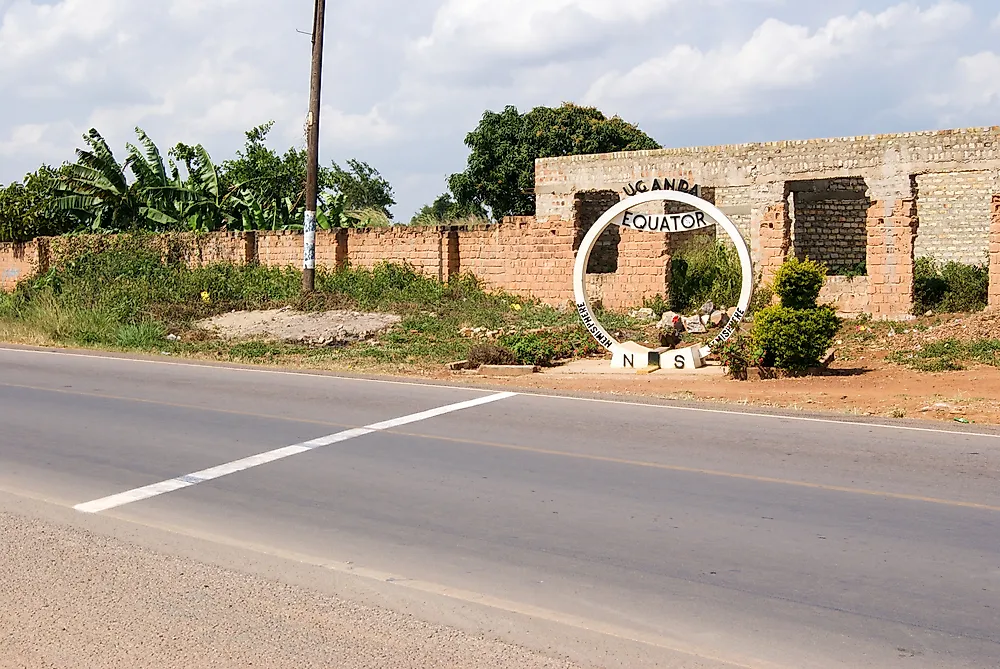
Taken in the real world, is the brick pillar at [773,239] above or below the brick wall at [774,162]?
below

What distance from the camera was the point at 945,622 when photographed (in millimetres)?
5602

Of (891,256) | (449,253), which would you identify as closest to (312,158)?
(449,253)

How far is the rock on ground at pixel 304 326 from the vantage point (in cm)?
2330

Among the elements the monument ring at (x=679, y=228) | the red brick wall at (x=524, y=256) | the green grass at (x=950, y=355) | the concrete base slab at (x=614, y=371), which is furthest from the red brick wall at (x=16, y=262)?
the green grass at (x=950, y=355)

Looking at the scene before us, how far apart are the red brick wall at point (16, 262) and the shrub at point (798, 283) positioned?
27292 millimetres

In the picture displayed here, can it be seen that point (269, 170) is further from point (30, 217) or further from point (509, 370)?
point (509, 370)

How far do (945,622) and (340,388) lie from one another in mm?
10569

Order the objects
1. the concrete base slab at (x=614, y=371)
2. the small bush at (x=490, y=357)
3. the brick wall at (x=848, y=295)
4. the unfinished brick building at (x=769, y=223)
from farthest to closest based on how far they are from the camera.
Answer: the brick wall at (x=848, y=295) → the unfinished brick building at (x=769, y=223) → the small bush at (x=490, y=357) → the concrete base slab at (x=614, y=371)

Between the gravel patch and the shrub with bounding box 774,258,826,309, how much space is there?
1171 centimetres

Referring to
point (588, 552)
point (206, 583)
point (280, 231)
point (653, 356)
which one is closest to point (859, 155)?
point (653, 356)

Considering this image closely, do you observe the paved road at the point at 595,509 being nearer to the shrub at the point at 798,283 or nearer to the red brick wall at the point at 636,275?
the shrub at the point at 798,283

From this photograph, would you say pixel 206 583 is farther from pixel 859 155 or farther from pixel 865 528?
pixel 859 155

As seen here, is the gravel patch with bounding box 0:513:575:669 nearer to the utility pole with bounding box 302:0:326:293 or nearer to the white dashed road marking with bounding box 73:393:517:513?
the white dashed road marking with bounding box 73:393:517:513

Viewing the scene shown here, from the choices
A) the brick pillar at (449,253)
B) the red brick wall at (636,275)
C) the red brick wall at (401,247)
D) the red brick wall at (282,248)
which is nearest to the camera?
the red brick wall at (636,275)
